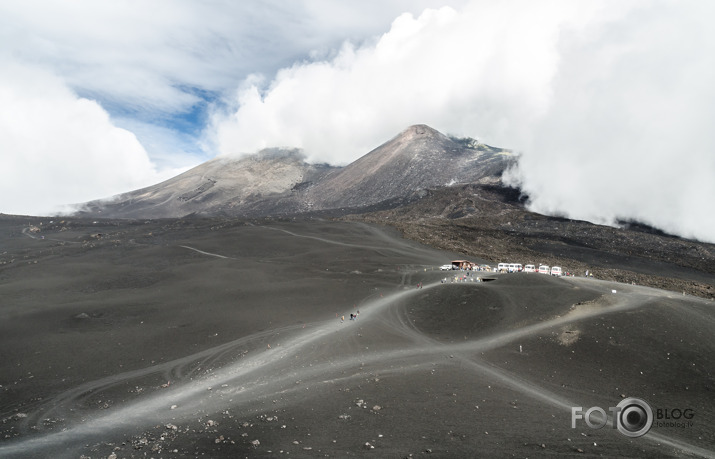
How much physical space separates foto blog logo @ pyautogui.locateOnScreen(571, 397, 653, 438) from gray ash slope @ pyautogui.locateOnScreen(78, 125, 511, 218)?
93307mm

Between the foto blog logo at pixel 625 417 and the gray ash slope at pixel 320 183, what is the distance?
93.3 m

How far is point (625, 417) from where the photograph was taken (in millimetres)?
13430

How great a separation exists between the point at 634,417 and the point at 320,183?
159 meters

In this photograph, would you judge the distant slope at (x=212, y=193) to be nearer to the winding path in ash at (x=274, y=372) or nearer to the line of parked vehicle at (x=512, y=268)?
the line of parked vehicle at (x=512, y=268)

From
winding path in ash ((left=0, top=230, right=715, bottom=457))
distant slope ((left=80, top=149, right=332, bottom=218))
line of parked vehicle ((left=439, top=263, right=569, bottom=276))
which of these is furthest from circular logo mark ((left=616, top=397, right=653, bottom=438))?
distant slope ((left=80, top=149, right=332, bottom=218))

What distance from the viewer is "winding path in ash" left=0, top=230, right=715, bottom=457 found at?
43.1ft

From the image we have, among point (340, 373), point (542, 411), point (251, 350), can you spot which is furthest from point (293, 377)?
point (542, 411)

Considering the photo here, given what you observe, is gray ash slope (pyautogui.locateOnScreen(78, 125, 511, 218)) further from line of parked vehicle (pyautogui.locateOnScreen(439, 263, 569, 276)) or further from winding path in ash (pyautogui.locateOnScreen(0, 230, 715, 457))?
winding path in ash (pyautogui.locateOnScreen(0, 230, 715, 457))

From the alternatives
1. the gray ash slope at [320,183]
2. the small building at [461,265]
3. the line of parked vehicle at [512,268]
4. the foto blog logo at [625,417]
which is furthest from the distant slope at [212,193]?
the foto blog logo at [625,417]

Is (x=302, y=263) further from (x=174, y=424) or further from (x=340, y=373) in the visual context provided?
(x=174, y=424)

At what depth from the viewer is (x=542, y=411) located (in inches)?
536

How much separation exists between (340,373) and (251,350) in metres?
6.71

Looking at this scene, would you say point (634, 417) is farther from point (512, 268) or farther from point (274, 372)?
point (512, 268)

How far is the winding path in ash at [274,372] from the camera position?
13.1 meters
